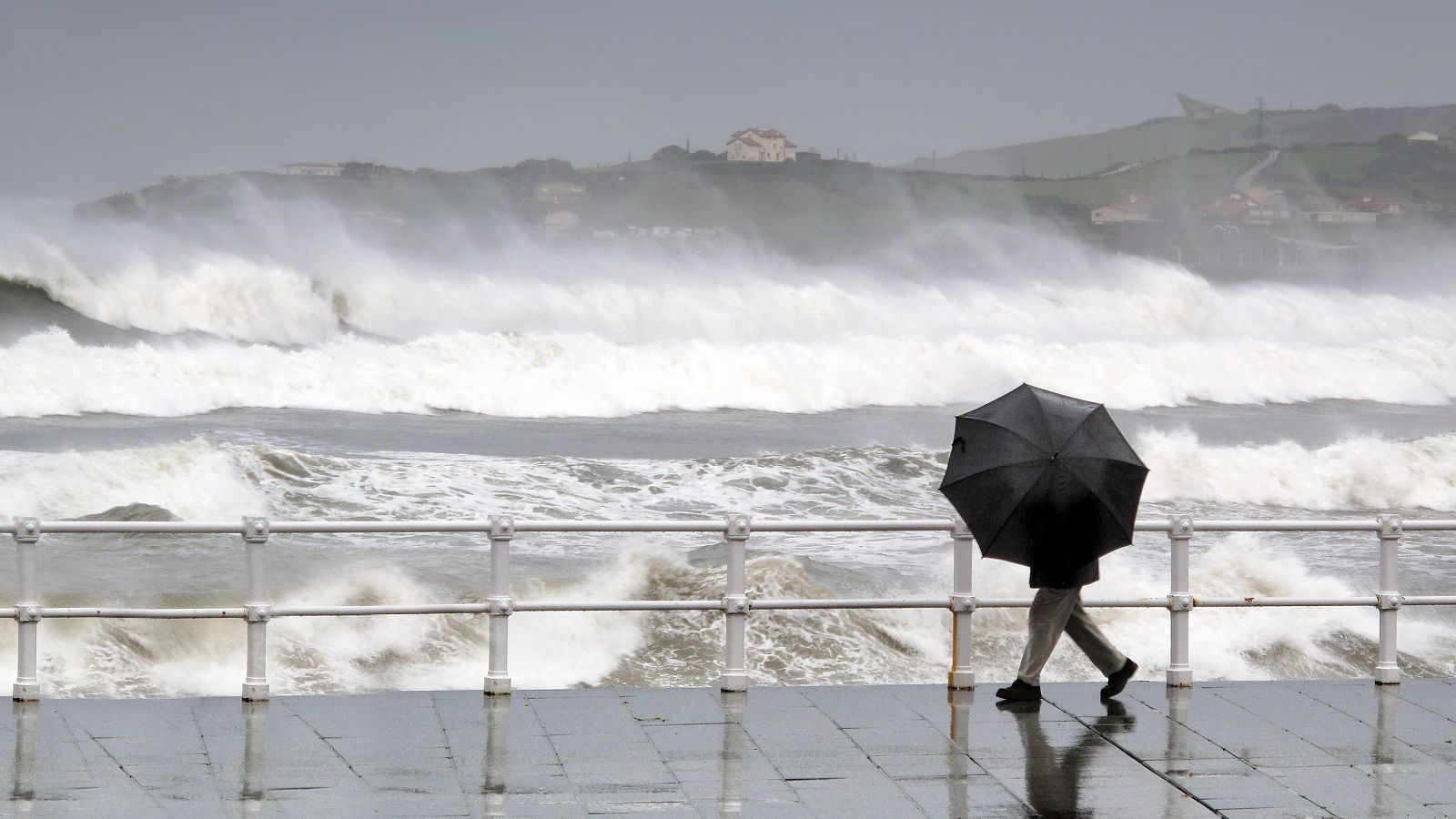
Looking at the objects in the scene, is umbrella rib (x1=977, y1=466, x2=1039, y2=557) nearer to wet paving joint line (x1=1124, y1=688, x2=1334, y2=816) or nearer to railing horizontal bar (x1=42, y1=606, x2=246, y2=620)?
wet paving joint line (x1=1124, y1=688, x2=1334, y2=816)

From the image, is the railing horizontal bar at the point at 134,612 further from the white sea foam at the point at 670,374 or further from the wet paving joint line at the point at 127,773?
the white sea foam at the point at 670,374

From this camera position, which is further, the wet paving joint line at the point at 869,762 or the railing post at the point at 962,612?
the railing post at the point at 962,612

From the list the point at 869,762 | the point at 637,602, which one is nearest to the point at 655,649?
the point at 637,602

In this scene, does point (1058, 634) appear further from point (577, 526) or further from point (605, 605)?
point (577, 526)

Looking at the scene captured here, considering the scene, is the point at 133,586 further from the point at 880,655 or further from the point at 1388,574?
the point at 1388,574

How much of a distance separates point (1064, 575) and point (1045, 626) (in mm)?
368

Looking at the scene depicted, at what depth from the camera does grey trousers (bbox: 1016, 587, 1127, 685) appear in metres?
7.84

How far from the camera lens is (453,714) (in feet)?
24.8

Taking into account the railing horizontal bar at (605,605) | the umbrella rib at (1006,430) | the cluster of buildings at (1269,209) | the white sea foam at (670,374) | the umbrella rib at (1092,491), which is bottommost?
the railing horizontal bar at (605,605)

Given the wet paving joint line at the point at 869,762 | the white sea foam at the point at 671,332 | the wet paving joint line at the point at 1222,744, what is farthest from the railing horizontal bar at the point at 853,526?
the white sea foam at the point at 671,332

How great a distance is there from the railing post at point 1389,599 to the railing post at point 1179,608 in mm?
1033

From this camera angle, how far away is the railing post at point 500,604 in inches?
307

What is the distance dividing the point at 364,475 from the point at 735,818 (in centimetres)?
2029

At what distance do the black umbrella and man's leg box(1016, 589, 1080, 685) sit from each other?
30 centimetres
